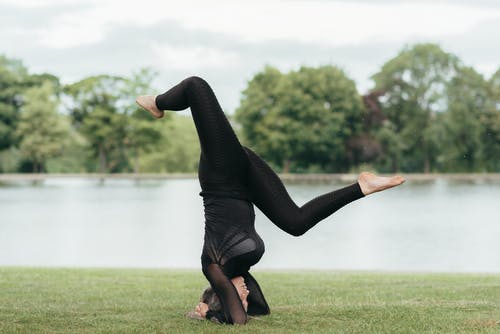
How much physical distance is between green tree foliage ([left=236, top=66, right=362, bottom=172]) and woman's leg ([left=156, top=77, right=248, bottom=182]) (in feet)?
180

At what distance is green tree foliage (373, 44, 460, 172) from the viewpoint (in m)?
59.9

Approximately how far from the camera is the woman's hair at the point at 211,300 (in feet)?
17.2

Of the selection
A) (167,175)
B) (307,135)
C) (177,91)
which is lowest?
(167,175)

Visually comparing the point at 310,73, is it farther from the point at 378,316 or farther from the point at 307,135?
the point at 378,316

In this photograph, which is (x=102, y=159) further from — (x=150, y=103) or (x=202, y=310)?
(x=202, y=310)

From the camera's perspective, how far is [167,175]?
65562mm

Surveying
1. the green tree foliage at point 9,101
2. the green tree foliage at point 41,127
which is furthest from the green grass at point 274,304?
the green tree foliage at point 9,101

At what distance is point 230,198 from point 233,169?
21 centimetres

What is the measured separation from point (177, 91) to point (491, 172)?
60.9 metres

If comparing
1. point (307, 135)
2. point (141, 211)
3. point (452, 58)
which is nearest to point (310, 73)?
point (307, 135)

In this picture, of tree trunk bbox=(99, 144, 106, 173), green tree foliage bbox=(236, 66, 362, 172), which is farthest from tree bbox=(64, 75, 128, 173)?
green tree foliage bbox=(236, 66, 362, 172)

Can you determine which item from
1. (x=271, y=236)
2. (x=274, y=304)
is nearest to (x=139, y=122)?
(x=271, y=236)

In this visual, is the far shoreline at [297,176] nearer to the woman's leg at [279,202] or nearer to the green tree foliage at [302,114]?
the green tree foliage at [302,114]

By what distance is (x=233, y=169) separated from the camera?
5.33 metres
